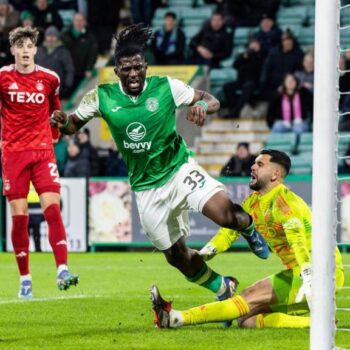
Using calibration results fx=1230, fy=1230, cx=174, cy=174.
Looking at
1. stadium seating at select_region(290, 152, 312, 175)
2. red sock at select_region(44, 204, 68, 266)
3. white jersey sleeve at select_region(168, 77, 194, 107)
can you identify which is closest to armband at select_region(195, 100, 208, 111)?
white jersey sleeve at select_region(168, 77, 194, 107)

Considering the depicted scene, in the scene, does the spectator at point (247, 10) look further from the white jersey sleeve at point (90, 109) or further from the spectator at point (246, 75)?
the white jersey sleeve at point (90, 109)

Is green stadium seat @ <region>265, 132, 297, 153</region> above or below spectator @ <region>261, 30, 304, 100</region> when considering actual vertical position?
below

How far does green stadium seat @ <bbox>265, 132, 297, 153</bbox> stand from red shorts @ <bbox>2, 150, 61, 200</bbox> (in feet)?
32.7

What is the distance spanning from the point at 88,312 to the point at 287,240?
2.08m

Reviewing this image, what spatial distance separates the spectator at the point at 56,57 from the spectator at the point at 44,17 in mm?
1075

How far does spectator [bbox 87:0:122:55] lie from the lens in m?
22.4

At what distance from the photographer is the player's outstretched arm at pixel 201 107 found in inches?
297

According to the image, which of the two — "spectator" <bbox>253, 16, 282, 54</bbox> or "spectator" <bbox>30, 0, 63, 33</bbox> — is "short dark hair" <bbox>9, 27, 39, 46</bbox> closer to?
"spectator" <bbox>253, 16, 282, 54</bbox>

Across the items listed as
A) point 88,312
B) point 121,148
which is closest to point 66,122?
point 121,148

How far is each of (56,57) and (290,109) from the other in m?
4.00

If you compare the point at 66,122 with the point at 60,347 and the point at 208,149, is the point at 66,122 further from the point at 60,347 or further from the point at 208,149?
the point at 208,149

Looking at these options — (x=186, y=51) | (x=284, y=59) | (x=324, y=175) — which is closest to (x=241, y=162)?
(x=284, y=59)

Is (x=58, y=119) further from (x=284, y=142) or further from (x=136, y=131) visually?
(x=284, y=142)

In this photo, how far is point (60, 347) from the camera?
23.3 feet
